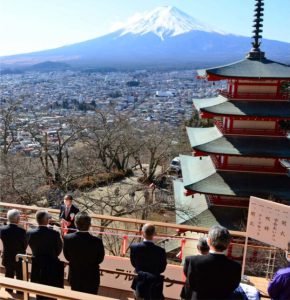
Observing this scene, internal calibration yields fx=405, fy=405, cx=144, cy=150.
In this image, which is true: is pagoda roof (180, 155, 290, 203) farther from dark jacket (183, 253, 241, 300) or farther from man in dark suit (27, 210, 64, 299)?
dark jacket (183, 253, 241, 300)

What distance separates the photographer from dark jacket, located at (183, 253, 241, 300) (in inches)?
146

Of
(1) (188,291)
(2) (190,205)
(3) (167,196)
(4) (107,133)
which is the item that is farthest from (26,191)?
(1) (188,291)

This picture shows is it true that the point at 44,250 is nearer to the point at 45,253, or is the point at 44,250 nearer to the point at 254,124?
the point at 45,253

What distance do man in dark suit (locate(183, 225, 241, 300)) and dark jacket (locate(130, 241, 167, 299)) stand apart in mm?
734

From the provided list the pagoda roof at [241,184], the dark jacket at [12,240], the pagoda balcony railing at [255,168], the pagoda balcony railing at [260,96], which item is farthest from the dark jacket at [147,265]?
the pagoda balcony railing at [260,96]

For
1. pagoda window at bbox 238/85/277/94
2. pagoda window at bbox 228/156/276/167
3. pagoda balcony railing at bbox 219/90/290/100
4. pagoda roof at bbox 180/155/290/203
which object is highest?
pagoda window at bbox 238/85/277/94

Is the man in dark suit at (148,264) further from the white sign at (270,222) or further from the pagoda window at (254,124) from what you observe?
the pagoda window at (254,124)

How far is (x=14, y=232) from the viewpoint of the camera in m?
4.99

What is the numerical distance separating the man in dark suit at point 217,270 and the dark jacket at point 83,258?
50.5 inches

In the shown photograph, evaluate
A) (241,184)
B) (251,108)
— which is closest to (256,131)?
(251,108)

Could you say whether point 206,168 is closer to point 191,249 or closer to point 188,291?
point 191,249

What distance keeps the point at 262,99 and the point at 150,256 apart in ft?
32.1

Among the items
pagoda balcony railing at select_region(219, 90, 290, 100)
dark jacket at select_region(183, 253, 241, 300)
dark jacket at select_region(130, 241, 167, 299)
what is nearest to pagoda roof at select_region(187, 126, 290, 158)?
pagoda balcony railing at select_region(219, 90, 290, 100)

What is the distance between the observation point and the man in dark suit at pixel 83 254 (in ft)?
14.8
